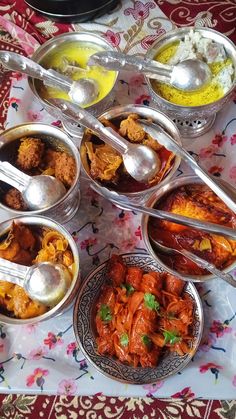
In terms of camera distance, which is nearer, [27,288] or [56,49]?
[27,288]

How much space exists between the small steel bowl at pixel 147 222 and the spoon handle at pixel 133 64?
295 millimetres

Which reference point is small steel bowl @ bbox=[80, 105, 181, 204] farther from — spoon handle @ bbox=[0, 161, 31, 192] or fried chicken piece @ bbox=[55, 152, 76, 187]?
spoon handle @ bbox=[0, 161, 31, 192]

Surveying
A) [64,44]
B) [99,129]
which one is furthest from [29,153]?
[64,44]

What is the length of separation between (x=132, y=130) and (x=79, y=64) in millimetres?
337

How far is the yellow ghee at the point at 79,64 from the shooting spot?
4.62 ft

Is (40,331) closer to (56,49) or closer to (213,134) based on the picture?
(213,134)

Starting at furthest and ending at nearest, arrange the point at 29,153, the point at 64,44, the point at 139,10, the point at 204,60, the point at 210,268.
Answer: the point at 139,10, the point at 64,44, the point at 204,60, the point at 29,153, the point at 210,268

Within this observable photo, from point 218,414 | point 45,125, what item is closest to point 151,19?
point 45,125

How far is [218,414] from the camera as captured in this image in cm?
112

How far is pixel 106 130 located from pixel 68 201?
185 mm

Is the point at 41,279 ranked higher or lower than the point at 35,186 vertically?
lower

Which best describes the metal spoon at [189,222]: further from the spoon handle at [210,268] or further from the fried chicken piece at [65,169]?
the fried chicken piece at [65,169]

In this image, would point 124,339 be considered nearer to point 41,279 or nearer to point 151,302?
point 151,302

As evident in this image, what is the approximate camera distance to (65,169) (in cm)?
124
